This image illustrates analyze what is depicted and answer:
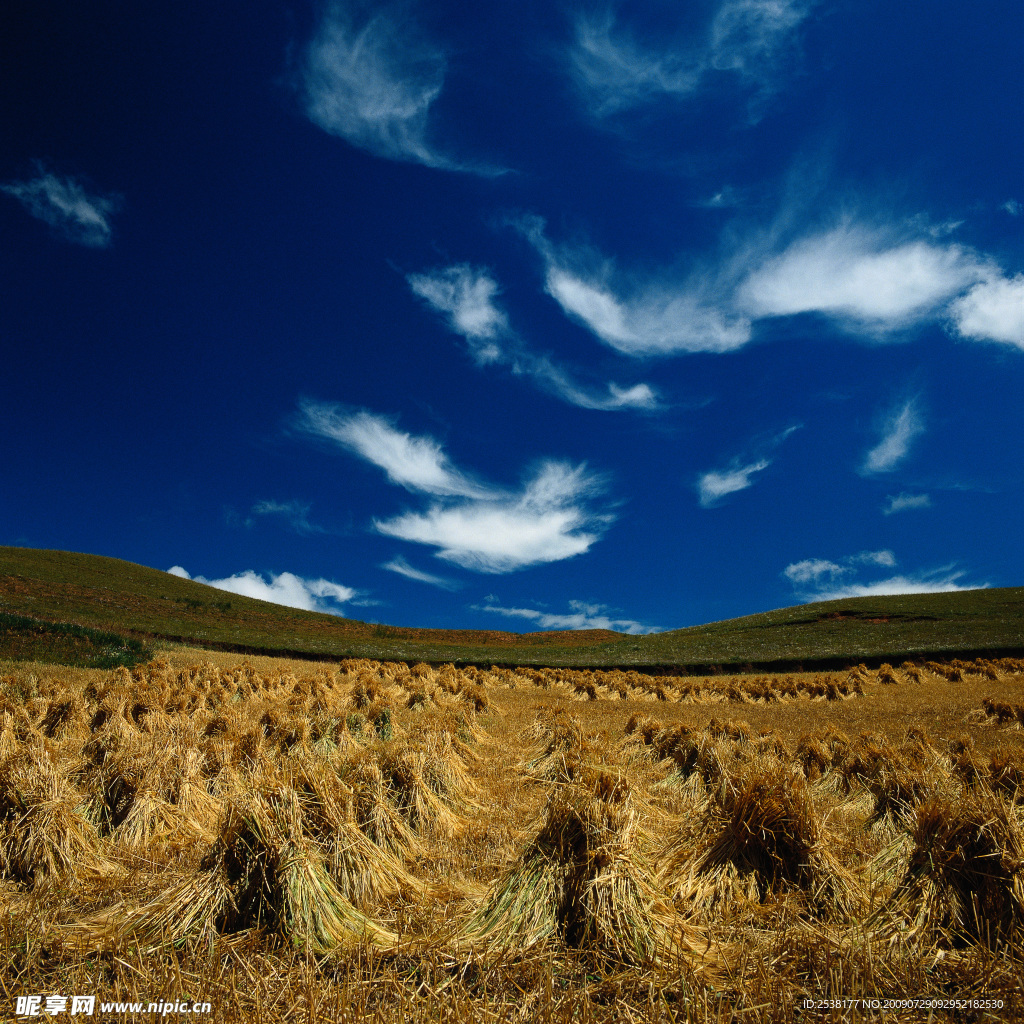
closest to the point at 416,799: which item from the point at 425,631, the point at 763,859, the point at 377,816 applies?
the point at 377,816

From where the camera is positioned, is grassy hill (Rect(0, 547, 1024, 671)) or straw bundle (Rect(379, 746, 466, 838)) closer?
straw bundle (Rect(379, 746, 466, 838))

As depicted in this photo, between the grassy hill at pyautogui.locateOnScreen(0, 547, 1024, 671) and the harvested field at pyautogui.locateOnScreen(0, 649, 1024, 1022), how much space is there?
28.2 meters

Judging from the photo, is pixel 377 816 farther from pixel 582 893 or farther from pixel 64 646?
pixel 64 646

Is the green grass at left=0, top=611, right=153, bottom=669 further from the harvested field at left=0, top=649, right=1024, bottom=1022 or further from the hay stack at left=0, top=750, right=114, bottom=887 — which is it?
the hay stack at left=0, top=750, right=114, bottom=887

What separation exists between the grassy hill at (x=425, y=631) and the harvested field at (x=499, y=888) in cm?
2824

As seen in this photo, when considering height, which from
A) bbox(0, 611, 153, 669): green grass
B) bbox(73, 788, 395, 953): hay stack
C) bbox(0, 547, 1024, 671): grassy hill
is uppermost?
bbox(0, 547, 1024, 671): grassy hill

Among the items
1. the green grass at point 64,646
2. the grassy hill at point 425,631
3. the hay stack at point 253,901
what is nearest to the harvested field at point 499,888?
the hay stack at point 253,901

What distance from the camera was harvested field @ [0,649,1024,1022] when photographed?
136 inches

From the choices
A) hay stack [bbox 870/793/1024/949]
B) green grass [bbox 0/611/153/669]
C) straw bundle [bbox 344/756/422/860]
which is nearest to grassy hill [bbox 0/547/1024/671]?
green grass [bbox 0/611/153/669]

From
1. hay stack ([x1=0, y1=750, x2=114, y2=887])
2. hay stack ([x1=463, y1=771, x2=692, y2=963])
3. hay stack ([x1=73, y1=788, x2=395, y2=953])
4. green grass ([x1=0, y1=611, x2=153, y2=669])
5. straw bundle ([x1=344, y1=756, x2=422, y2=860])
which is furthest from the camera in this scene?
green grass ([x1=0, y1=611, x2=153, y2=669])

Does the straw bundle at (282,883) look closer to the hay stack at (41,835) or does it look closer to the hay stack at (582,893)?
the hay stack at (582,893)

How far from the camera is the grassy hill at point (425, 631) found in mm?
41406

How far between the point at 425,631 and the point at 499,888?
81.8m

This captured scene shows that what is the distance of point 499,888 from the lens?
15.3ft
